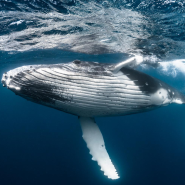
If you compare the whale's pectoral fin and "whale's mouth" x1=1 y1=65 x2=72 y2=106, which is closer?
"whale's mouth" x1=1 y1=65 x2=72 y2=106

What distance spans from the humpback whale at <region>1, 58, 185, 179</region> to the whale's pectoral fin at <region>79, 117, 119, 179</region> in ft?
0.53

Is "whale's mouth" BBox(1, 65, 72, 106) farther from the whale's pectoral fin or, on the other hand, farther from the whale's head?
the whale's pectoral fin

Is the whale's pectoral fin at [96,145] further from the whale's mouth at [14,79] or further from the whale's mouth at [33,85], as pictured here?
the whale's mouth at [14,79]

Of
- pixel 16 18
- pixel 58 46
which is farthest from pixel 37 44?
pixel 16 18

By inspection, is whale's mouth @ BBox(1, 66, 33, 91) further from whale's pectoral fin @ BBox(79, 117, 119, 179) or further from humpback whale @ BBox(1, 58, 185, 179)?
whale's pectoral fin @ BBox(79, 117, 119, 179)

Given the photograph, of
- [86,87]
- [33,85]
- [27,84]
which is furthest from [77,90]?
[27,84]

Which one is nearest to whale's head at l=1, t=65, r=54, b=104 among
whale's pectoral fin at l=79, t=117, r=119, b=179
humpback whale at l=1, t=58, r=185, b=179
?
humpback whale at l=1, t=58, r=185, b=179

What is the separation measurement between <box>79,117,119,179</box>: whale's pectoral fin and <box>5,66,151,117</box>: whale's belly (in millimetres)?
1124

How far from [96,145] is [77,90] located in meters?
2.23

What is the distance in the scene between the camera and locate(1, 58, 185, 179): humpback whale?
3055mm

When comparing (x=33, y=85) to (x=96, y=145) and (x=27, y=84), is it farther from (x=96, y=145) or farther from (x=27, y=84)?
(x=96, y=145)

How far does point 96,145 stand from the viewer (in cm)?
463

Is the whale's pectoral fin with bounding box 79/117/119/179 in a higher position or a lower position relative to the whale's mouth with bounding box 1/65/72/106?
lower

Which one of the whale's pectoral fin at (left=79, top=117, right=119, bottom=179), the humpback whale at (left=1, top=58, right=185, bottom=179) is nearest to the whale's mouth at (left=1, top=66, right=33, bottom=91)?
the humpback whale at (left=1, top=58, right=185, bottom=179)
